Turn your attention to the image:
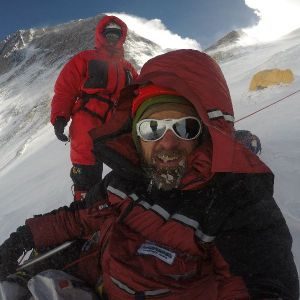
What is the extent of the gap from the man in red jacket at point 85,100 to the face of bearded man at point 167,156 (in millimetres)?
1759

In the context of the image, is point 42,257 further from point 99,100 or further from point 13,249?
point 99,100

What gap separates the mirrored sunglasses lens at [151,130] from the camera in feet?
8.01

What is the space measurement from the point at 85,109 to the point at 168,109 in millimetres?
1954

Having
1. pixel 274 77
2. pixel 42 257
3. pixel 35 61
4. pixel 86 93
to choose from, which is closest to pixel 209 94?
pixel 42 257

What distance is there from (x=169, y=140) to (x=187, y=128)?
0.43 feet

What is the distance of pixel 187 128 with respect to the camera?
2428mm

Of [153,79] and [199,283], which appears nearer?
[199,283]

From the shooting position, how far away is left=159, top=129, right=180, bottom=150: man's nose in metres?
2.42

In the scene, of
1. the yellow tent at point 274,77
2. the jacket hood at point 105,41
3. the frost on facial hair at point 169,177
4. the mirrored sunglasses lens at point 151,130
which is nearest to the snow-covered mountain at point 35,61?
the yellow tent at point 274,77

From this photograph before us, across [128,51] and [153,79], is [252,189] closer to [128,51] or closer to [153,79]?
[153,79]

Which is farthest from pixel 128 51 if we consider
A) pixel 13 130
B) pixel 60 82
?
pixel 60 82

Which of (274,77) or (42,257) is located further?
(274,77)

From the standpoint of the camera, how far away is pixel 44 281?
7.26 feet

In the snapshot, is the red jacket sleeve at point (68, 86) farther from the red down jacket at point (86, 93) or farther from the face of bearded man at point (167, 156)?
the face of bearded man at point (167, 156)
